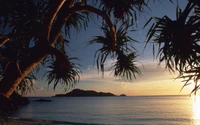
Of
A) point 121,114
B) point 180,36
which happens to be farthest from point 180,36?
point 121,114

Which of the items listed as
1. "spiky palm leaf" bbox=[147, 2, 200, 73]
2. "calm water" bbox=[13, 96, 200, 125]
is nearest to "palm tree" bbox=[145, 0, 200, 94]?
"spiky palm leaf" bbox=[147, 2, 200, 73]

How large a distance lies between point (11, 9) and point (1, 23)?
33 cm

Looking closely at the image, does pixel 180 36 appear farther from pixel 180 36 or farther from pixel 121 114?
pixel 121 114

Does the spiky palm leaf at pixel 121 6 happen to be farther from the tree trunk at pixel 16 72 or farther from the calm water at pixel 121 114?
the calm water at pixel 121 114

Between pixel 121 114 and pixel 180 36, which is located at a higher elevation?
pixel 180 36

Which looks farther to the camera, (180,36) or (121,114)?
(121,114)

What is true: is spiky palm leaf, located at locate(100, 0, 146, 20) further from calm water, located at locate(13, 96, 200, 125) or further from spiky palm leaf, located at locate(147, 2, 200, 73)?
calm water, located at locate(13, 96, 200, 125)

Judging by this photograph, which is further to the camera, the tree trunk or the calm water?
the calm water

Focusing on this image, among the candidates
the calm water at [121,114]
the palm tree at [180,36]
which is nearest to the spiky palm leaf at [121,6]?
the palm tree at [180,36]

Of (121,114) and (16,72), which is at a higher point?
(16,72)

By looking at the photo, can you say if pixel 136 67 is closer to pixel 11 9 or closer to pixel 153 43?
pixel 153 43

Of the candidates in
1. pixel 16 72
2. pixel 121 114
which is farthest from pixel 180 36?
pixel 121 114

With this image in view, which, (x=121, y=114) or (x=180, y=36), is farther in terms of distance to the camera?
(x=121, y=114)

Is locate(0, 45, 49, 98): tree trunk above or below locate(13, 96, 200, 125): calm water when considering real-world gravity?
above
